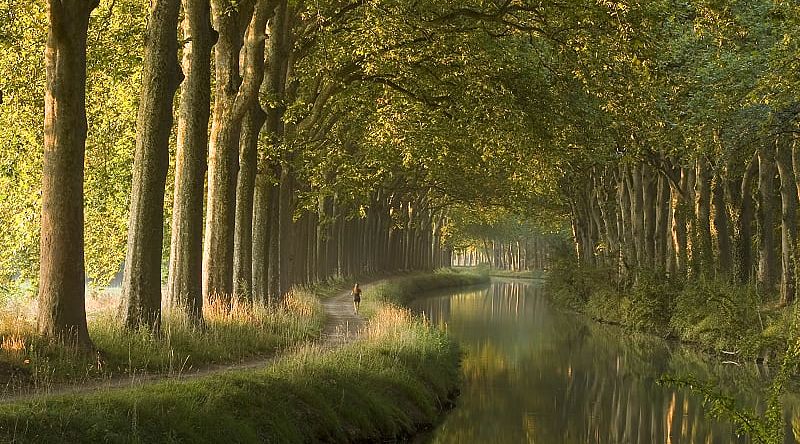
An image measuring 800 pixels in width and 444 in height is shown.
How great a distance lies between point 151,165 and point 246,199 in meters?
8.63

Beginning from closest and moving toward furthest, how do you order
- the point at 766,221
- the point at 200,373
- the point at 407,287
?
the point at 200,373, the point at 766,221, the point at 407,287

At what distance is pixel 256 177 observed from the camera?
29844 mm

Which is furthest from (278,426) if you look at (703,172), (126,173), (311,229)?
(311,229)

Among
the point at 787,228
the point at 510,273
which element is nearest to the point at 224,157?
the point at 787,228

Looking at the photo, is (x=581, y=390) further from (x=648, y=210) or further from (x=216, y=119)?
(x=648, y=210)

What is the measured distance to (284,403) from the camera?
15.1 m

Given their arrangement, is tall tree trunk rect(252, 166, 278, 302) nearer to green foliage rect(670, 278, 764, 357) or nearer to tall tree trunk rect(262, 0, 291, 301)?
tall tree trunk rect(262, 0, 291, 301)

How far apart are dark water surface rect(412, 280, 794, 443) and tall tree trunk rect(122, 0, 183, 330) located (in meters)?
5.77

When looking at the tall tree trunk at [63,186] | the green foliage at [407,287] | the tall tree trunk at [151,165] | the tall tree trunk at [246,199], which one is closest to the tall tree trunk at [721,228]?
the green foliage at [407,287]

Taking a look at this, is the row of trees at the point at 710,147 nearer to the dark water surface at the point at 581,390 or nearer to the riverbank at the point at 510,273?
the dark water surface at the point at 581,390

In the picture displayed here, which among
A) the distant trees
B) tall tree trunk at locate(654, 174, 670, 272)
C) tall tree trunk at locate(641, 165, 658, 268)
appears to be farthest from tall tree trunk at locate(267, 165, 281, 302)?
tall tree trunk at locate(641, 165, 658, 268)

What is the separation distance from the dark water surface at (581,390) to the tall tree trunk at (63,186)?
22.3ft

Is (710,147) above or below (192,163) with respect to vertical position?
above

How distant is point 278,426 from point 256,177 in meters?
16.4
